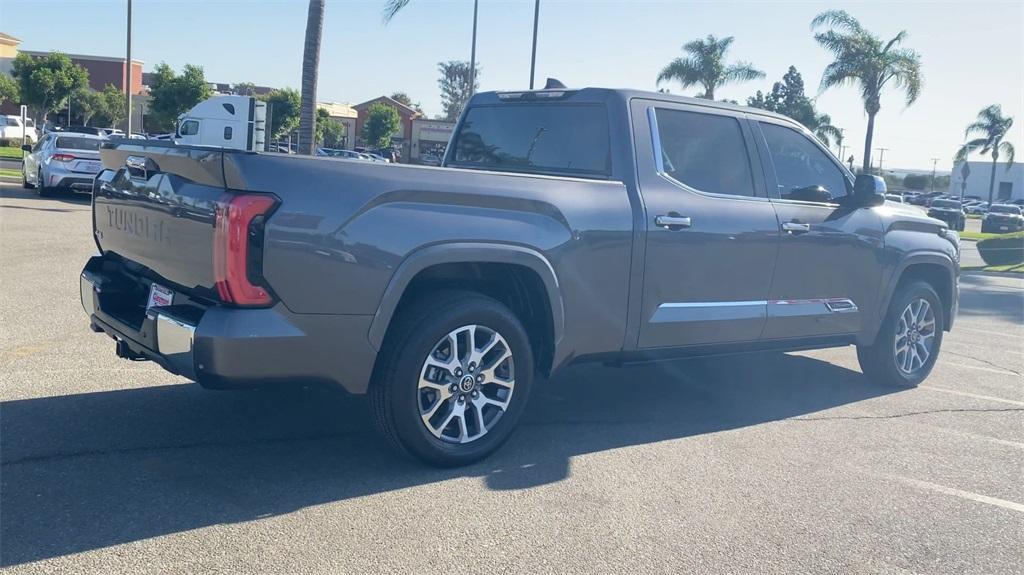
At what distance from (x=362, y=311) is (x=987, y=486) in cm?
349

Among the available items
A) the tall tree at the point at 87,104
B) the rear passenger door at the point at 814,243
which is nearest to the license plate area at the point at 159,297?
the rear passenger door at the point at 814,243

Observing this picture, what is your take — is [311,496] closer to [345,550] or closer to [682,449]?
[345,550]

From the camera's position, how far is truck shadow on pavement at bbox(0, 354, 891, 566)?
3.90 m

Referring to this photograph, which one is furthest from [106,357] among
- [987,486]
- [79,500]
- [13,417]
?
[987,486]

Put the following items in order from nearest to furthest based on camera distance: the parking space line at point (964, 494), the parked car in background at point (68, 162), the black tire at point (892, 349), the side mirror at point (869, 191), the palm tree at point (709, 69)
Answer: the parking space line at point (964, 494) → the side mirror at point (869, 191) → the black tire at point (892, 349) → the parked car in background at point (68, 162) → the palm tree at point (709, 69)

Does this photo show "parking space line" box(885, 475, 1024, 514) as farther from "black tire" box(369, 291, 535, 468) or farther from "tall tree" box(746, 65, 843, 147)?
"tall tree" box(746, 65, 843, 147)

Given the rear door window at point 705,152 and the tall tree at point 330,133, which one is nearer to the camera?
the rear door window at point 705,152

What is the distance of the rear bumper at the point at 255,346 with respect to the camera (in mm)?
3957

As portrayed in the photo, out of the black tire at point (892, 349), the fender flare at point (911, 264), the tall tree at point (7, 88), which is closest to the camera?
the fender flare at point (911, 264)

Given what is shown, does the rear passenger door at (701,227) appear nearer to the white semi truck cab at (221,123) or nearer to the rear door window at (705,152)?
the rear door window at (705,152)

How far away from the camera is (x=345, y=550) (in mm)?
3738

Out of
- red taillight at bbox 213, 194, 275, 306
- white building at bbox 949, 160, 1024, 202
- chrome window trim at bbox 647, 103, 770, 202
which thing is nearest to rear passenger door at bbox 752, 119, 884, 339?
chrome window trim at bbox 647, 103, 770, 202

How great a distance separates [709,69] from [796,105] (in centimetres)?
2266

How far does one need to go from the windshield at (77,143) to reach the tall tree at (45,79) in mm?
35439
